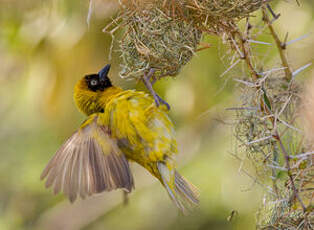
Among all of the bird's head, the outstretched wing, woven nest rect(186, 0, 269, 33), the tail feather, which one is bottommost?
the tail feather

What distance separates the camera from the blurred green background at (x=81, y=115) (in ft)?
18.4

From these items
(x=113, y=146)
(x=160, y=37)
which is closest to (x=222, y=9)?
(x=160, y=37)

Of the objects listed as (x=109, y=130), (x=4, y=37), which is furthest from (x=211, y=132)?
(x=109, y=130)

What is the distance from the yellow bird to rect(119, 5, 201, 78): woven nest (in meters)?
0.56

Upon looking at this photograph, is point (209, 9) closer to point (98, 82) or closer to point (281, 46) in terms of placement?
point (281, 46)

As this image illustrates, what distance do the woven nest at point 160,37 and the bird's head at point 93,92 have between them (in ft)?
2.40

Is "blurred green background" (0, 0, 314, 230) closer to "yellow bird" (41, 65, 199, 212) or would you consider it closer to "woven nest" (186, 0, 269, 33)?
"yellow bird" (41, 65, 199, 212)

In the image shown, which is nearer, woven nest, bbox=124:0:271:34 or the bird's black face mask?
woven nest, bbox=124:0:271:34

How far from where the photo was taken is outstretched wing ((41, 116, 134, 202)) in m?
3.12

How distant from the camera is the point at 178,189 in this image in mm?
3520

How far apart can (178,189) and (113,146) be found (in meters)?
0.55

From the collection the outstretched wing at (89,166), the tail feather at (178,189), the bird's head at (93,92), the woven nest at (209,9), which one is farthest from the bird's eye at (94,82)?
the woven nest at (209,9)

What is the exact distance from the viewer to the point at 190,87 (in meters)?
5.94

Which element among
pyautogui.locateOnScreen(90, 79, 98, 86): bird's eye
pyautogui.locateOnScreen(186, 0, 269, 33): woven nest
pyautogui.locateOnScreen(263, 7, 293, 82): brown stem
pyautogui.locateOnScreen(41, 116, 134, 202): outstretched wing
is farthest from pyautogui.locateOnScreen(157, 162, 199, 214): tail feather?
pyautogui.locateOnScreen(186, 0, 269, 33): woven nest
